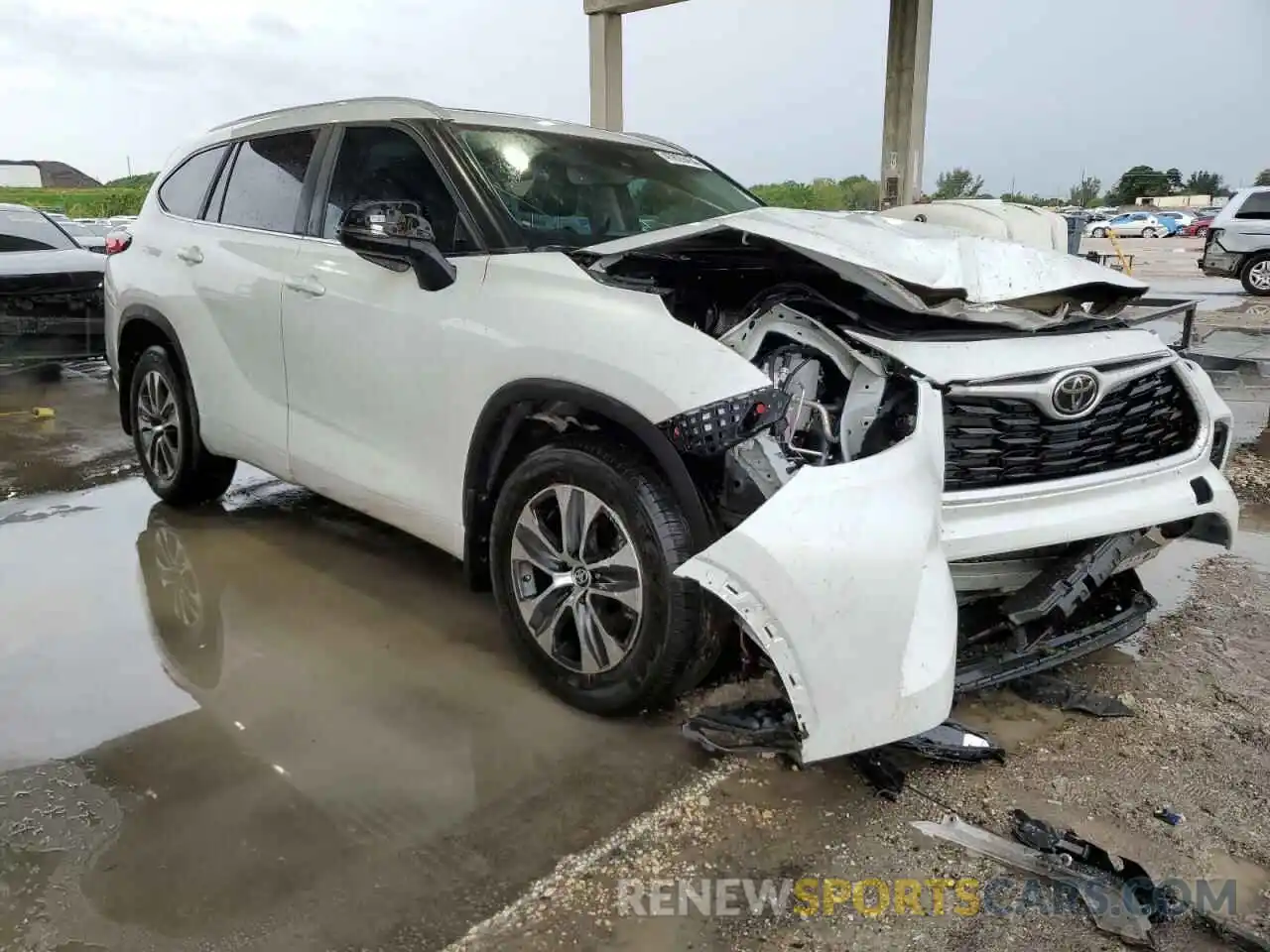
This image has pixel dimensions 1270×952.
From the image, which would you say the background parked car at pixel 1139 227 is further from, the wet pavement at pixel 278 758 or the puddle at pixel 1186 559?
the wet pavement at pixel 278 758

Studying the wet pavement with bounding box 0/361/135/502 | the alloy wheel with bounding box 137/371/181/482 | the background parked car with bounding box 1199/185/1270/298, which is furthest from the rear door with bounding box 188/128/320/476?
the background parked car with bounding box 1199/185/1270/298

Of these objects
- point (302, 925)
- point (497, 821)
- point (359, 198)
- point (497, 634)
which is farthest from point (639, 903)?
point (359, 198)

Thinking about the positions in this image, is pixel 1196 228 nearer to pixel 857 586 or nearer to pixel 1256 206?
pixel 1256 206

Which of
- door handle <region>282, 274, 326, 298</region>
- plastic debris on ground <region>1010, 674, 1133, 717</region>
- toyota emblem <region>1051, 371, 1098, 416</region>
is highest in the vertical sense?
door handle <region>282, 274, 326, 298</region>

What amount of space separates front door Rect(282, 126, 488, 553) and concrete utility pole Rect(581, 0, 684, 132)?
11.9 metres

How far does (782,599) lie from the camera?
225 cm

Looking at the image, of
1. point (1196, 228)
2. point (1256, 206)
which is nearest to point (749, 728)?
point (1256, 206)

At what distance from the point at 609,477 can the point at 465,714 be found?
932mm

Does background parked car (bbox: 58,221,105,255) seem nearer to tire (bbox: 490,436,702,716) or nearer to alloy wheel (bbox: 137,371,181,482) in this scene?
alloy wheel (bbox: 137,371,181,482)

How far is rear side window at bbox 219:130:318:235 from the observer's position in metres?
3.94

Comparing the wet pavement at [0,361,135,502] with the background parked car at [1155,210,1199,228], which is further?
the background parked car at [1155,210,1199,228]

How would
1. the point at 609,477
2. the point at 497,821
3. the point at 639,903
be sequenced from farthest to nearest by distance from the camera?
the point at 609,477 < the point at 497,821 < the point at 639,903

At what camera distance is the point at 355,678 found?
3.30m

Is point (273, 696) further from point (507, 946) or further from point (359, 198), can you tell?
point (359, 198)
